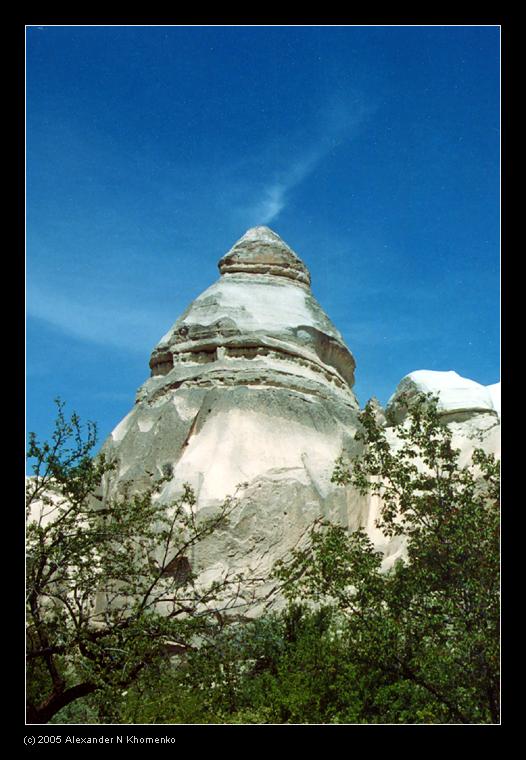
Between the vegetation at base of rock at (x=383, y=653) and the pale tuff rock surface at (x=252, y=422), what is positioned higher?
the pale tuff rock surface at (x=252, y=422)

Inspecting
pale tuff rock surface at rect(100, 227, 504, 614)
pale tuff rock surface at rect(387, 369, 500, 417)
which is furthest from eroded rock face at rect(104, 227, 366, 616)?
pale tuff rock surface at rect(387, 369, 500, 417)

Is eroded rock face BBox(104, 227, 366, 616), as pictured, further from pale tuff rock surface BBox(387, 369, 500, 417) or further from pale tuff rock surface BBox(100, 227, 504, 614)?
pale tuff rock surface BBox(387, 369, 500, 417)

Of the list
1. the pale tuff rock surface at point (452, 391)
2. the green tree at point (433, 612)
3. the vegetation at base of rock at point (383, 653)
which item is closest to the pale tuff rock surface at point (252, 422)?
the pale tuff rock surface at point (452, 391)

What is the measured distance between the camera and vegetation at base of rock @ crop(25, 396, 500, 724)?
9969 mm

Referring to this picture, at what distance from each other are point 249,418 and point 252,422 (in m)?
0.12

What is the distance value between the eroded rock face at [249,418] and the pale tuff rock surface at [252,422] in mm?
25

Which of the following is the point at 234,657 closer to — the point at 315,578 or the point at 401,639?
the point at 315,578

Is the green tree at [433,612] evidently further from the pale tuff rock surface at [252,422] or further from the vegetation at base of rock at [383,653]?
the pale tuff rock surface at [252,422]

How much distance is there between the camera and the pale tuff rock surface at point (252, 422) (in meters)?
17.2
